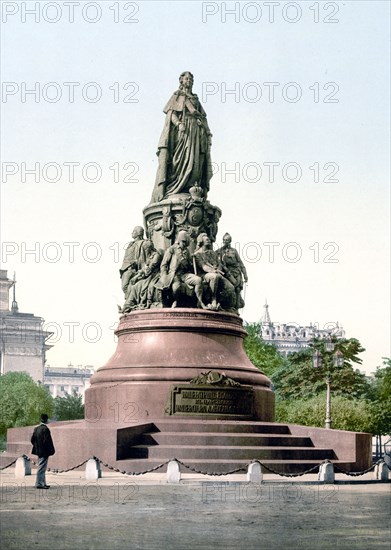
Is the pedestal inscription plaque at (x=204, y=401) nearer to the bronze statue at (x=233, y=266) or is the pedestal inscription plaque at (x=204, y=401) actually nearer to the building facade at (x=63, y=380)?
the bronze statue at (x=233, y=266)

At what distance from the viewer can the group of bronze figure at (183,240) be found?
28.6m

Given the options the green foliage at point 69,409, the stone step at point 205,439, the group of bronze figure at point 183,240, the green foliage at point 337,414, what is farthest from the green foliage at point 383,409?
the stone step at point 205,439

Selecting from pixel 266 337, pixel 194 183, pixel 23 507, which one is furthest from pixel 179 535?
pixel 266 337

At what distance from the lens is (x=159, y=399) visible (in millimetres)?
26297

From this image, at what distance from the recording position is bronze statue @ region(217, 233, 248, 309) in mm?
29609

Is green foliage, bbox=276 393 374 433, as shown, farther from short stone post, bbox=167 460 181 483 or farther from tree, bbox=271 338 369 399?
short stone post, bbox=167 460 181 483

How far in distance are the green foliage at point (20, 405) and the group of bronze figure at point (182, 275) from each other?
3664cm

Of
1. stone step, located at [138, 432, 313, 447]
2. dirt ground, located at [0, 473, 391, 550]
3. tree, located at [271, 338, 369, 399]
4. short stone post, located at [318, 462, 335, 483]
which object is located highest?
tree, located at [271, 338, 369, 399]

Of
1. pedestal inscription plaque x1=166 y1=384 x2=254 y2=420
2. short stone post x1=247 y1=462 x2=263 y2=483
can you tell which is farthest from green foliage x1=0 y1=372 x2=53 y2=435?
short stone post x1=247 y1=462 x2=263 y2=483

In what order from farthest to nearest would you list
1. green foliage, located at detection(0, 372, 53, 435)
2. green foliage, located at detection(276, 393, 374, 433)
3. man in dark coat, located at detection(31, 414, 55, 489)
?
green foliage, located at detection(0, 372, 53, 435)
green foliage, located at detection(276, 393, 374, 433)
man in dark coat, located at detection(31, 414, 55, 489)

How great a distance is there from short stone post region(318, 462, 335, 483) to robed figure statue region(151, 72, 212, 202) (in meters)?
11.7

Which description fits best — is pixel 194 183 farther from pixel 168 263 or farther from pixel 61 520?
pixel 61 520

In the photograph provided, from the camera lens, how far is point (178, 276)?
28.6m

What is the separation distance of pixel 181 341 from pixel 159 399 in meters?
2.10
